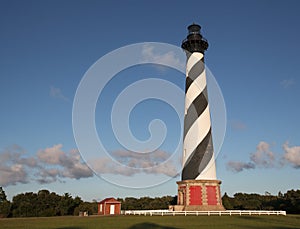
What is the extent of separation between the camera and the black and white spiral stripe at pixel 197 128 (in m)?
24.4

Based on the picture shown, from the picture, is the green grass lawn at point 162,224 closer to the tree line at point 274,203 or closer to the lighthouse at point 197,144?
the lighthouse at point 197,144

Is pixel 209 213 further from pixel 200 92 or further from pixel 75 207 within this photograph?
pixel 75 207

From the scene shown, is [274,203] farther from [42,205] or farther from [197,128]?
[42,205]

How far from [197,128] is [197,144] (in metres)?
1.30

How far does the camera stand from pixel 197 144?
81.1 feet

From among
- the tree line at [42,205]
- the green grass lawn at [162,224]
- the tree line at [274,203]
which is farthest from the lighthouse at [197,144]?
the tree line at [274,203]

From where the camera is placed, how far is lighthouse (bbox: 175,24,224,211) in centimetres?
2361

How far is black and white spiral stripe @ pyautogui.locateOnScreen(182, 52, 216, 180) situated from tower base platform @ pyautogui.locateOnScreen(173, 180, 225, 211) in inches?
22.3

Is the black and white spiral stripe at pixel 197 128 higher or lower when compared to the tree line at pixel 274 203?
higher

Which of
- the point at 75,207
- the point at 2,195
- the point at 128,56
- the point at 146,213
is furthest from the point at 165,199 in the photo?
the point at 128,56

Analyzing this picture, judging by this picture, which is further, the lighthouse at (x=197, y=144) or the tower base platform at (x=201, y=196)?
the lighthouse at (x=197, y=144)

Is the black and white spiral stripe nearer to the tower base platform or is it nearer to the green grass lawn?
the tower base platform

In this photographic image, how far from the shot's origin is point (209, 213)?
21.1m

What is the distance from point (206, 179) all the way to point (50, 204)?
18.6 metres
